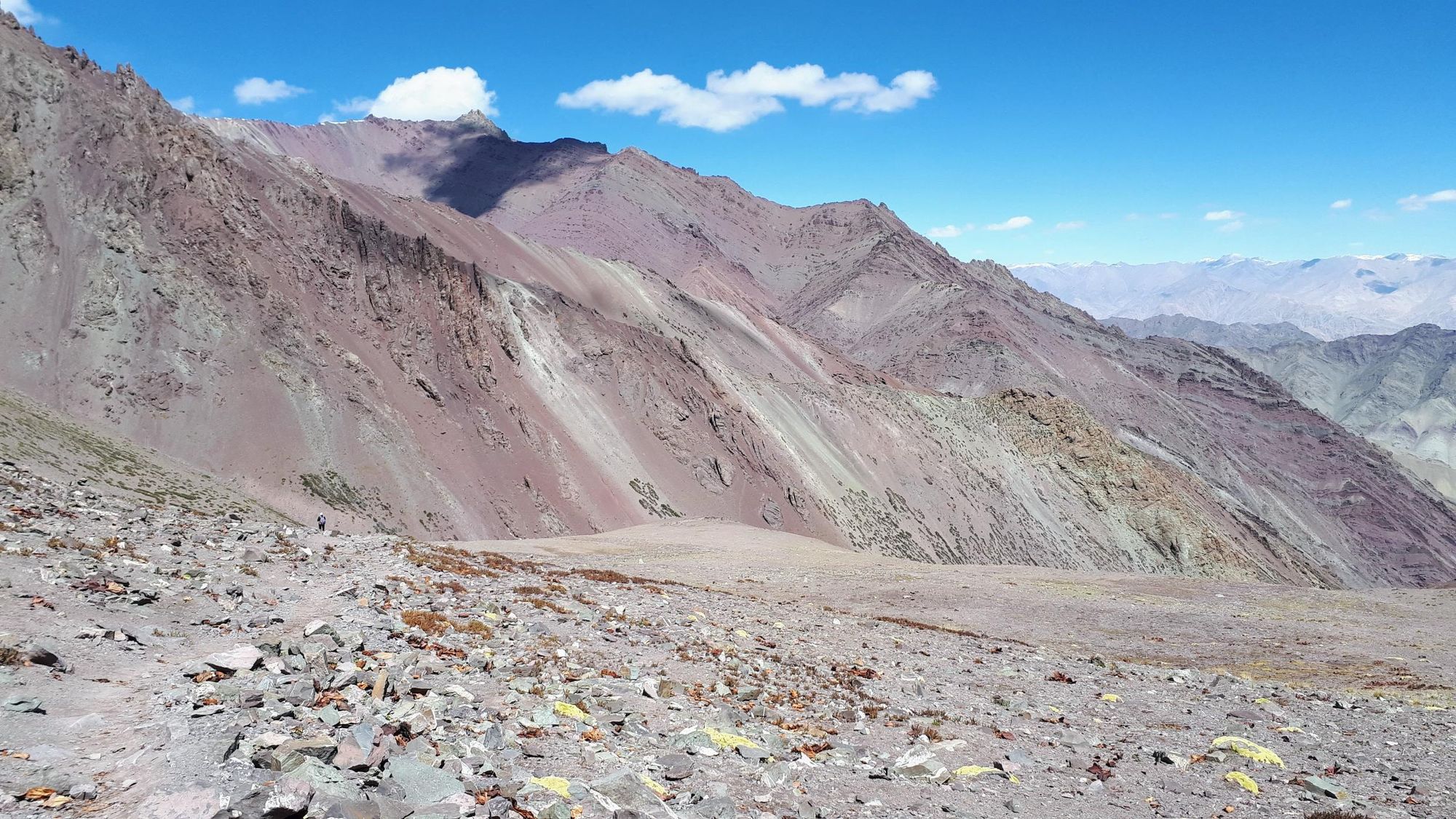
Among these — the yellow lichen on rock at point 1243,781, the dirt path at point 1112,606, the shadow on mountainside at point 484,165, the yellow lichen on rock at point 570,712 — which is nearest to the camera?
the yellow lichen on rock at point 570,712

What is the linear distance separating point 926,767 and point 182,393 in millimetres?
36928

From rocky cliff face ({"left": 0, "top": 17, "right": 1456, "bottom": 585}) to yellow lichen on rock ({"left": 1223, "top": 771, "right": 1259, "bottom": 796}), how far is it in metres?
32.6

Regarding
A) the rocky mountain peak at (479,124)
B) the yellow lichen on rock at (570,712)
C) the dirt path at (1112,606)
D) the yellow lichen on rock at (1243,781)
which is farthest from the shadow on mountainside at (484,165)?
the yellow lichen on rock at (1243,781)

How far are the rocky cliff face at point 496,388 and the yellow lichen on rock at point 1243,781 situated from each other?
1282 inches

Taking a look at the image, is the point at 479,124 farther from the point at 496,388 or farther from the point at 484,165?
the point at 496,388

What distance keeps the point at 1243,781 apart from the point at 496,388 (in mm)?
42971

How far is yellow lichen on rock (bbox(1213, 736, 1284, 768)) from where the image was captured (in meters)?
11.5

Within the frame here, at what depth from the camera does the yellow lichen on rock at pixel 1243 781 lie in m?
10.4

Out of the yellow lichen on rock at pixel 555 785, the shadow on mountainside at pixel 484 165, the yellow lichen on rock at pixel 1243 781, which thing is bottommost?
the yellow lichen on rock at pixel 1243 781

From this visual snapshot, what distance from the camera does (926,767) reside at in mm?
9781

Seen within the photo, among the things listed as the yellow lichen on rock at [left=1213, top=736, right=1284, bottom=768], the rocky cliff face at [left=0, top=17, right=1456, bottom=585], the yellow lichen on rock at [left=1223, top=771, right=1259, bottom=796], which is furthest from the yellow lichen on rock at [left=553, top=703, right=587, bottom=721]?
the rocky cliff face at [left=0, top=17, right=1456, bottom=585]

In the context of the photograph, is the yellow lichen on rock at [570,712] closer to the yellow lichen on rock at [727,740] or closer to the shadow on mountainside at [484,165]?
the yellow lichen on rock at [727,740]

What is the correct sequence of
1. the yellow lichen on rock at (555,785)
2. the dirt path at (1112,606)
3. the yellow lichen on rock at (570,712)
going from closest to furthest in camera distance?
the yellow lichen on rock at (555,785)
the yellow lichen on rock at (570,712)
the dirt path at (1112,606)

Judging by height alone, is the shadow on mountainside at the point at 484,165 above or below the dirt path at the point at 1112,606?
above
